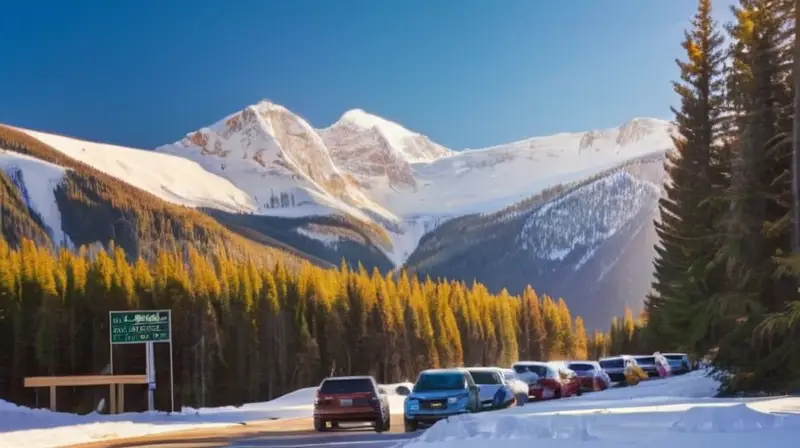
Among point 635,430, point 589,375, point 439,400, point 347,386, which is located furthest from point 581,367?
point 635,430

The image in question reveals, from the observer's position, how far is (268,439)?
24.8 m

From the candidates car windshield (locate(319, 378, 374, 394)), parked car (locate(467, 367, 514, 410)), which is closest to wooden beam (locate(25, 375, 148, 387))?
car windshield (locate(319, 378, 374, 394))

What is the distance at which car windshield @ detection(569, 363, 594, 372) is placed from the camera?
160 ft

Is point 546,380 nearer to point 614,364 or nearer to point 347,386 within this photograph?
point 347,386

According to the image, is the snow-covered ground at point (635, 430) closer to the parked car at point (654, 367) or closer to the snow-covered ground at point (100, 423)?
the snow-covered ground at point (100, 423)

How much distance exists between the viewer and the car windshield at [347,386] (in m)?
27.3

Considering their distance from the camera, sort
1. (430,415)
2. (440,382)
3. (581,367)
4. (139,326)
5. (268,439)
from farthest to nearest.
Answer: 1. (581,367)
2. (139,326)
3. (440,382)
4. (430,415)
5. (268,439)

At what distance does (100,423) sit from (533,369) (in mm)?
17993

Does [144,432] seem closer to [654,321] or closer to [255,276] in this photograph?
[654,321]

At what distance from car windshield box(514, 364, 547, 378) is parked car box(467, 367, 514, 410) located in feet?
35.7

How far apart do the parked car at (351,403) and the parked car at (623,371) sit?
30.7m

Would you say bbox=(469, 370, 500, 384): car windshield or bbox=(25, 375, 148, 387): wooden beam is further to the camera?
bbox=(25, 375, 148, 387): wooden beam

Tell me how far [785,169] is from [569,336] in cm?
12909

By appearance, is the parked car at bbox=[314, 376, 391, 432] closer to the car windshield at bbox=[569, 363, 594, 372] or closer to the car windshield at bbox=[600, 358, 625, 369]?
the car windshield at bbox=[569, 363, 594, 372]
